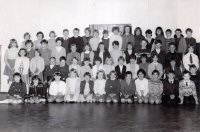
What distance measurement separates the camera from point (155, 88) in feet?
22.7

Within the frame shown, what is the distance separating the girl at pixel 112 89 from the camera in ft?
22.9

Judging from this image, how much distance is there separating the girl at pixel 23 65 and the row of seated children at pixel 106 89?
45 cm

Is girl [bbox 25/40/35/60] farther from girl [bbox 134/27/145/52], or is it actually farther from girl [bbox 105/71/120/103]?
girl [bbox 134/27/145/52]

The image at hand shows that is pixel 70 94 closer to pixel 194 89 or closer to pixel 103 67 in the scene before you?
pixel 103 67

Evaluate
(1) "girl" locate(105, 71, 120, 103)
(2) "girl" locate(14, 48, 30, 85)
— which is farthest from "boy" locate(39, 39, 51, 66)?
(1) "girl" locate(105, 71, 120, 103)

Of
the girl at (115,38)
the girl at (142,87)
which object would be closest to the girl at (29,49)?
the girl at (115,38)

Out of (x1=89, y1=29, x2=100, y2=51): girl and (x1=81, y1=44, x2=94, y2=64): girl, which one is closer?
(x1=81, y1=44, x2=94, y2=64): girl

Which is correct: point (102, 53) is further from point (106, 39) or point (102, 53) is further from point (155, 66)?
point (155, 66)

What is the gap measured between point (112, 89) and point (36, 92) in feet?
5.31

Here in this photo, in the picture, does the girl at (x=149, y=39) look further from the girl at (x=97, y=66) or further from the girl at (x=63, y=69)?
the girl at (x=63, y=69)

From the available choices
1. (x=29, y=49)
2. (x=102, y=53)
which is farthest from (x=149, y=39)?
(x=29, y=49)

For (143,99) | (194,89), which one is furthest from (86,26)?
(194,89)

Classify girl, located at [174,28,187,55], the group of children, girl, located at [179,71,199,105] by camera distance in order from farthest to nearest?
girl, located at [174,28,187,55] < the group of children < girl, located at [179,71,199,105]

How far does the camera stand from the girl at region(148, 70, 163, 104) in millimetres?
6793
